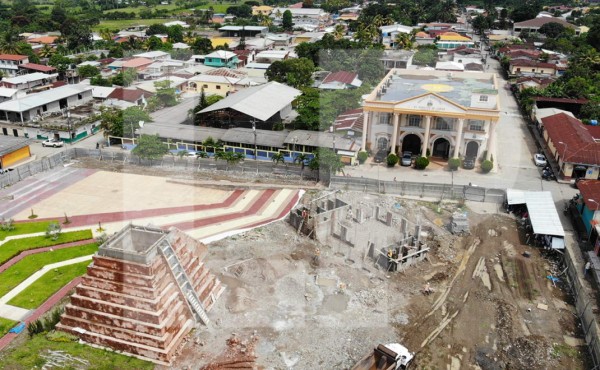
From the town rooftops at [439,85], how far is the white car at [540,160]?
8.52 metres

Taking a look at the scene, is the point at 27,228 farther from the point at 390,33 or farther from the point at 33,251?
the point at 390,33

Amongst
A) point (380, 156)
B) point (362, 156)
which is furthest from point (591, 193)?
point (362, 156)

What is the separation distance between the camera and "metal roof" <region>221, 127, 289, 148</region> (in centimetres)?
5700

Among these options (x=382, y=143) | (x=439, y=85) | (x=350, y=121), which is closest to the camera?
(x=382, y=143)

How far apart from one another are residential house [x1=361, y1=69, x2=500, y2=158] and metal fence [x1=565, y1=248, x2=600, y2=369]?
21382 millimetres

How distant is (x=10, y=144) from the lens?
5450cm

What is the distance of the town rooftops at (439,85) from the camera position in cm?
5781

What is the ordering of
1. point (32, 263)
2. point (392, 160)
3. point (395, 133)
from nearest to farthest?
point (32, 263)
point (392, 160)
point (395, 133)

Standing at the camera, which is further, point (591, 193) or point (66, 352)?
point (591, 193)

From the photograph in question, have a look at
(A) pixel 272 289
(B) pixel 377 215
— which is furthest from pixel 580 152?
(A) pixel 272 289

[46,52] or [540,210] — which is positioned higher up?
[46,52]

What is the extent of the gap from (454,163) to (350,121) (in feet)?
49.2

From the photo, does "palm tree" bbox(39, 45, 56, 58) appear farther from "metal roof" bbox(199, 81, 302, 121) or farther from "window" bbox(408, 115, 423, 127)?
"window" bbox(408, 115, 423, 127)

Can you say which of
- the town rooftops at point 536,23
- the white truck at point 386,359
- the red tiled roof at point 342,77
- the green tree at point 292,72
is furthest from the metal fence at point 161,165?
the town rooftops at point 536,23
